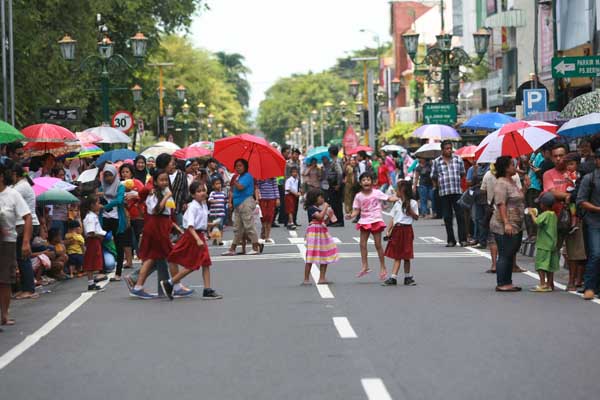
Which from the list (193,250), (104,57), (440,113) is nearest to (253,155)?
(193,250)

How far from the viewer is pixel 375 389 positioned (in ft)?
30.1

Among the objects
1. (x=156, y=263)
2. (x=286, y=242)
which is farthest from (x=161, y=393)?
(x=286, y=242)

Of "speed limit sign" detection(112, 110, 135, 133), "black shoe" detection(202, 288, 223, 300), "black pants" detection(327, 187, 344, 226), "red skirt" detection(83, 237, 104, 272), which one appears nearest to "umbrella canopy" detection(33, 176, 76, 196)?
"red skirt" detection(83, 237, 104, 272)

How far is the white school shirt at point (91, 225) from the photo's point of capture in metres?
18.7

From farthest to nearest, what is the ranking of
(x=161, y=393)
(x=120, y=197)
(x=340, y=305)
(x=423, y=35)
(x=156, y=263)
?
(x=423, y=35) < (x=120, y=197) < (x=156, y=263) < (x=340, y=305) < (x=161, y=393)

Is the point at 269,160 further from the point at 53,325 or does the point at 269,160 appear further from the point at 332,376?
the point at 332,376

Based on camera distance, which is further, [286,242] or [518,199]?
[286,242]

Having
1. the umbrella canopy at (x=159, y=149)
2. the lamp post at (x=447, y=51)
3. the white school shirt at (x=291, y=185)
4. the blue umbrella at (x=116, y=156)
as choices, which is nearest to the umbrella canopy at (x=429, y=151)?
the lamp post at (x=447, y=51)

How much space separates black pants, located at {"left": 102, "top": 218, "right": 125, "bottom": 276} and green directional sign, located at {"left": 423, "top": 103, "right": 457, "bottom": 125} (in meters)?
21.6

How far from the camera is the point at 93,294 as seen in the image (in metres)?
17.0

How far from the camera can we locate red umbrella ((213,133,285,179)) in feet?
74.2

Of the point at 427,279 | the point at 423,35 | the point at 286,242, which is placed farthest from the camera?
the point at 423,35

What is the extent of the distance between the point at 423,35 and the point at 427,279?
94969 mm

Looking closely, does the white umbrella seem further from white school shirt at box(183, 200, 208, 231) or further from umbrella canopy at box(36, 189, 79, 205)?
white school shirt at box(183, 200, 208, 231)
